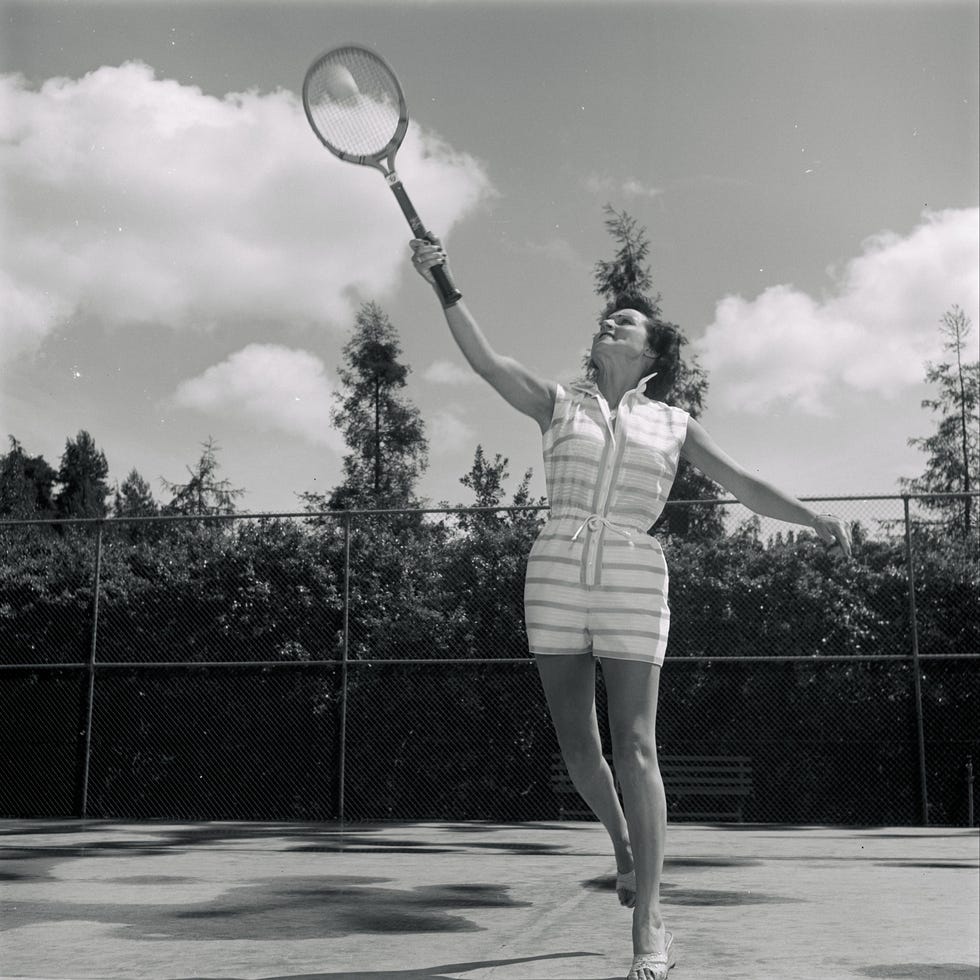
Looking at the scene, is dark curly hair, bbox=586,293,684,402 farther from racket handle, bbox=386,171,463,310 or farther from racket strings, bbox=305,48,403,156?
racket strings, bbox=305,48,403,156

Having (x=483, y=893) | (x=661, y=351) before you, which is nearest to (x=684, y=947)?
(x=483, y=893)

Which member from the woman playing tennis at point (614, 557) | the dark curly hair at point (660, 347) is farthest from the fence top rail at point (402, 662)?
the woman playing tennis at point (614, 557)

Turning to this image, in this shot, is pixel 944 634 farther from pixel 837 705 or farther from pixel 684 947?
pixel 684 947

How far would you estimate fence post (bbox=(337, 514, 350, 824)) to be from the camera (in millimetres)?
9008

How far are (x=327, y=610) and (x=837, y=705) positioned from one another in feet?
13.7

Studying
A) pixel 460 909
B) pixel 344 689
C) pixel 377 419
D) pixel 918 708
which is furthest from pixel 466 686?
pixel 377 419

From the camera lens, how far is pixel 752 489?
3.01 meters

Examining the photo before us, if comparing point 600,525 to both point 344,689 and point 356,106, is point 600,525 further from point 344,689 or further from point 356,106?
point 344,689

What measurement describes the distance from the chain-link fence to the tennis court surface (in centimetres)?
303

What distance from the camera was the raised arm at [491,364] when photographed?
2.76 m

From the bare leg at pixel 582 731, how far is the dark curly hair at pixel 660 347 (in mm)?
770

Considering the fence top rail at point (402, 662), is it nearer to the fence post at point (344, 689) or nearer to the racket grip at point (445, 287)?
the fence post at point (344, 689)

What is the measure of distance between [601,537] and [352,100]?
5.48ft

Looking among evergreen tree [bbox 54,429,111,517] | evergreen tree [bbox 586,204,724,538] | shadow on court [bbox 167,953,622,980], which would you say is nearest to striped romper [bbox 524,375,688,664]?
shadow on court [bbox 167,953,622,980]
